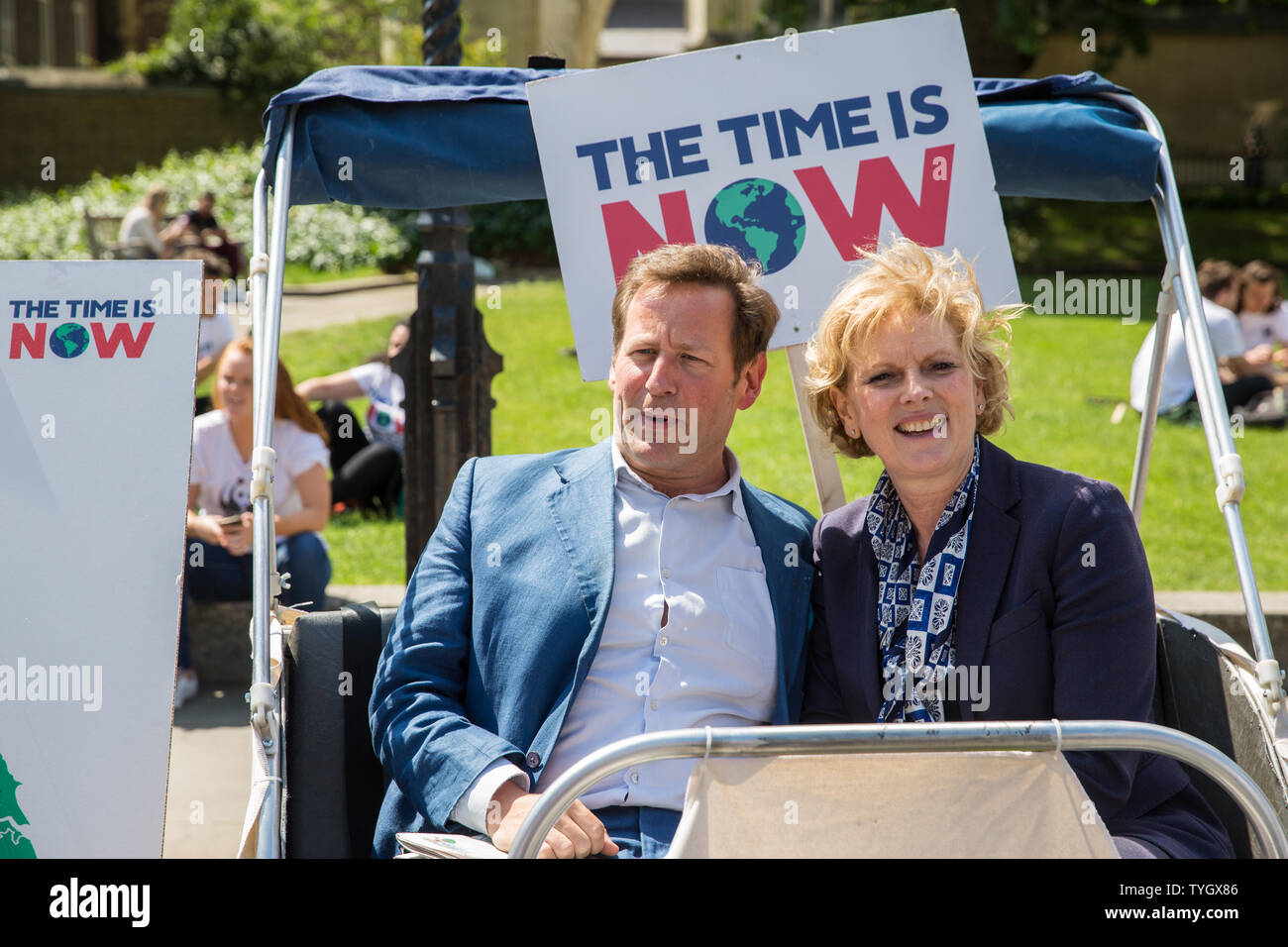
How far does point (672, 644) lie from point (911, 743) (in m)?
0.92

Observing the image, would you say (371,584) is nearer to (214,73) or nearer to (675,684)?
(675,684)

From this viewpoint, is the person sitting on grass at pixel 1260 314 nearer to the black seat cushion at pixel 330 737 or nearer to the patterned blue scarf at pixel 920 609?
the patterned blue scarf at pixel 920 609

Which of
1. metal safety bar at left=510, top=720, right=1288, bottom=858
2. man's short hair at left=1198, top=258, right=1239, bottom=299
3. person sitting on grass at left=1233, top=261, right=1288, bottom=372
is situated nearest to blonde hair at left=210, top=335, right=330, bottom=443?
metal safety bar at left=510, top=720, right=1288, bottom=858

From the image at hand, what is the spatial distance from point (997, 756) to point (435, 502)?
3.22 meters

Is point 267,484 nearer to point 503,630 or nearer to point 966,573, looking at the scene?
point 503,630

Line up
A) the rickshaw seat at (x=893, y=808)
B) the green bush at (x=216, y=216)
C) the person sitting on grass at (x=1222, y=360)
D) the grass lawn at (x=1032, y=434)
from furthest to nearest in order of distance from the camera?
1. the green bush at (x=216, y=216)
2. the person sitting on grass at (x=1222, y=360)
3. the grass lawn at (x=1032, y=434)
4. the rickshaw seat at (x=893, y=808)

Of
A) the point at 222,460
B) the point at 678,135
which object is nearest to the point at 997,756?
the point at 678,135

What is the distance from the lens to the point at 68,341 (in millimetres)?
3355

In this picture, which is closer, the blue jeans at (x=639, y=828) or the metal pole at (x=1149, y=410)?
the blue jeans at (x=639, y=828)

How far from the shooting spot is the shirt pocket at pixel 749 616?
306 cm

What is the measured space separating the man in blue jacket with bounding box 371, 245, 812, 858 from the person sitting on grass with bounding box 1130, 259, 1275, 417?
268 inches

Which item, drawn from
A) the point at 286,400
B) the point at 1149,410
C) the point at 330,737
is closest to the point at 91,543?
the point at 330,737

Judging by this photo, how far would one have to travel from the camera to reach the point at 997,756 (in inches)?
90.4

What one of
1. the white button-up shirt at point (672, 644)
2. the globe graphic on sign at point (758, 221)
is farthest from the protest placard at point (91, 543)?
the globe graphic on sign at point (758, 221)
